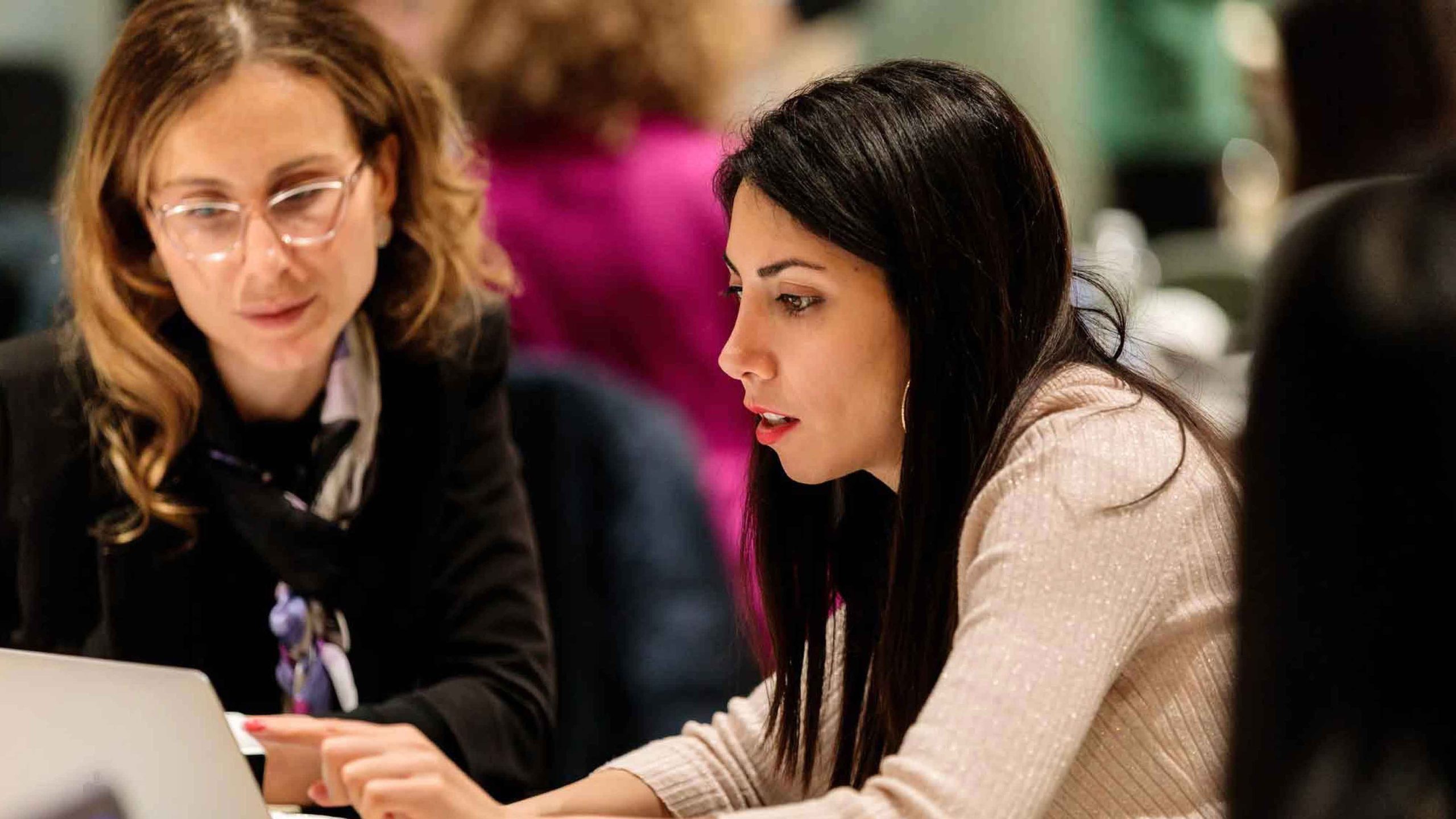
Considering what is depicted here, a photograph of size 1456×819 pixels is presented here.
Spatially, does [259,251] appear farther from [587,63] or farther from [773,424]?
[587,63]

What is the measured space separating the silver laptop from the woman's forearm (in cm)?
28

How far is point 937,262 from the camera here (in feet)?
3.50

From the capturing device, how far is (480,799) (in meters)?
1.07

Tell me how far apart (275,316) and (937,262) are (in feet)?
1.98

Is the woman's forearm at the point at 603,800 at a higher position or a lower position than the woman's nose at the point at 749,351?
lower

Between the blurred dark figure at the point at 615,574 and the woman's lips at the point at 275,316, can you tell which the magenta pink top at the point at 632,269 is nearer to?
the blurred dark figure at the point at 615,574

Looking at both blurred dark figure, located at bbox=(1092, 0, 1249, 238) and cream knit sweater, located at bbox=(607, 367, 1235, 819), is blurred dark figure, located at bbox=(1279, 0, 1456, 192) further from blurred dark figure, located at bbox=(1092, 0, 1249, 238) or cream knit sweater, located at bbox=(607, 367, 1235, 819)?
blurred dark figure, located at bbox=(1092, 0, 1249, 238)

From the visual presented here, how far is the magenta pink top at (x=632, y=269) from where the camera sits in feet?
8.39

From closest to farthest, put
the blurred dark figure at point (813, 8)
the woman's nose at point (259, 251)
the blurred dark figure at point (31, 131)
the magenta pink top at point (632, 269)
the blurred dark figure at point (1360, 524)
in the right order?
Result: the blurred dark figure at point (1360, 524) < the woman's nose at point (259, 251) < the magenta pink top at point (632, 269) < the blurred dark figure at point (31, 131) < the blurred dark figure at point (813, 8)

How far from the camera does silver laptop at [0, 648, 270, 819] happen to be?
2.97 feet

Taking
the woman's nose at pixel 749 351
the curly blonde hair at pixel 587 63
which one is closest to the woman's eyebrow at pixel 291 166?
the woman's nose at pixel 749 351

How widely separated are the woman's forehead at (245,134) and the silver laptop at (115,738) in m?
0.56

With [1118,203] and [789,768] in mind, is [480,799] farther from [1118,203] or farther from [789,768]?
[1118,203]

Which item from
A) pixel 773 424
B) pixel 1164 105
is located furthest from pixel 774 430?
pixel 1164 105
